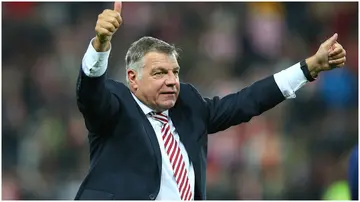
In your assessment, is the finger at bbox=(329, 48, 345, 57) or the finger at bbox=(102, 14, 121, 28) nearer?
the finger at bbox=(102, 14, 121, 28)

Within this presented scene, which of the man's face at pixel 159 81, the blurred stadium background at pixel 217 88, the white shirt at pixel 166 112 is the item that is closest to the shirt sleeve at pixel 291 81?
the white shirt at pixel 166 112

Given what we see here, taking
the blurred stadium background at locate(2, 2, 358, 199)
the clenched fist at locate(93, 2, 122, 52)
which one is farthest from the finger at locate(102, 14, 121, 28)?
the blurred stadium background at locate(2, 2, 358, 199)

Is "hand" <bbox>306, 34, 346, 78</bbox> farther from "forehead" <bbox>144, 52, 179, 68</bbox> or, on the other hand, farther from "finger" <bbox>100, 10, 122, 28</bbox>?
"finger" <bbox>100, 10, 122, 28</bbox>

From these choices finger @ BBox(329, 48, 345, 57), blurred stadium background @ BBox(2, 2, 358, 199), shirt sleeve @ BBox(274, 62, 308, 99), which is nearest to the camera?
finger @ BBox(329, 48, 345, 57)

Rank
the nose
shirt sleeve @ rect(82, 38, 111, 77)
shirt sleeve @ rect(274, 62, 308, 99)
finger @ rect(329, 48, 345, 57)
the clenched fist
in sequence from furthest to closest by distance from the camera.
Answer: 1. shirt sleeve @ rect(274, 62, 308, 99)
2. finger @ rect(329, 48, 345, 57)
3. the nose
4. shirt sleeve @ rect(82, 38, 111, 77)
5. the clenched fist

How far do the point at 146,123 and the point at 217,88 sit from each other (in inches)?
213

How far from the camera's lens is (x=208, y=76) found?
1027 centimetres

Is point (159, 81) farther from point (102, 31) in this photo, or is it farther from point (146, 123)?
point (102, 31)

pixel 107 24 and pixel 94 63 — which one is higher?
pixel 107 24

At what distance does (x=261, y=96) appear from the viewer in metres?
4.93

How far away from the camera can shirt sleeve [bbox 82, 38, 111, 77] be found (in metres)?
4.42

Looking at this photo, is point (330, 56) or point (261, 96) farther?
point (261, 96)

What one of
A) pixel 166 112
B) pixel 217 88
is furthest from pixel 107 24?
pixel 217 88

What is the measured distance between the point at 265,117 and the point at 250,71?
0.82 m
